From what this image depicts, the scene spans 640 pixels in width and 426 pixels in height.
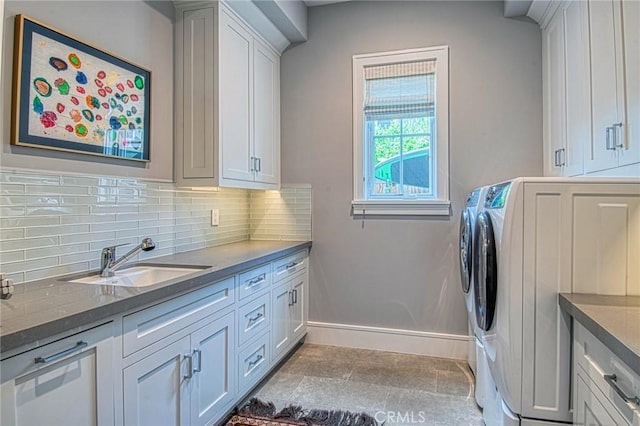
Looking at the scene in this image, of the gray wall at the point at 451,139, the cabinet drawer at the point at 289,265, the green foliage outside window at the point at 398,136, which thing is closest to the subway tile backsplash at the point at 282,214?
the gray wall at the point at 451,139

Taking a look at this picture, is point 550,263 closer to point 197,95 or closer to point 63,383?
point 63,383

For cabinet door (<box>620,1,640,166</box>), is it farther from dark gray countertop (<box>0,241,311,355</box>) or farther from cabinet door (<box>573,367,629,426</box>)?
dark gray countertop (<box>0,241,311,355</box>)

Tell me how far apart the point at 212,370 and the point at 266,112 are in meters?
2.00

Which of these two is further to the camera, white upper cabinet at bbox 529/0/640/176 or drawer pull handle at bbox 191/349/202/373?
drawer pull handle at bbox 191/349/202/373

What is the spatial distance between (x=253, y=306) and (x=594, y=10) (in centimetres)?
245

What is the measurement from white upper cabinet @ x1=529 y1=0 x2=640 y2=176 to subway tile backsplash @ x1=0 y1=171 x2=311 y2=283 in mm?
2389

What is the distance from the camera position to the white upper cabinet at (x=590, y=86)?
161cm


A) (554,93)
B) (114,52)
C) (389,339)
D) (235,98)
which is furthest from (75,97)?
(554,93)

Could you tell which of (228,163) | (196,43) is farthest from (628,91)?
(196,43)

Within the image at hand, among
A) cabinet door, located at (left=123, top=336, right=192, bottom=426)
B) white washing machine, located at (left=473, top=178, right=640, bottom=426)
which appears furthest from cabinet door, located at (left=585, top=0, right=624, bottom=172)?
cabinet door, located at (left=123, top=336, right=192, bottom=426)

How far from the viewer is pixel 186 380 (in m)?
1.70

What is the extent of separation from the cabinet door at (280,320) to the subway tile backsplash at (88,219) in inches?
24.9

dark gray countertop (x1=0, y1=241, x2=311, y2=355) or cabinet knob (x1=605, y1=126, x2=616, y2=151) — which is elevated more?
cabinet knob (x1=605, y1=126, x2=616, y2=151)

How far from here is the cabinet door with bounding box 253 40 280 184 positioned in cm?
292
